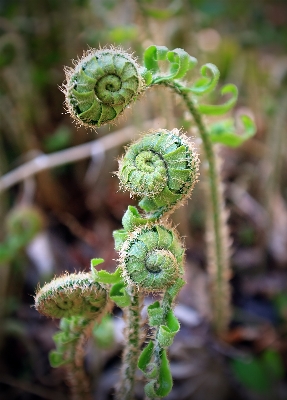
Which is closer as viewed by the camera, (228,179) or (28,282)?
(28,282)

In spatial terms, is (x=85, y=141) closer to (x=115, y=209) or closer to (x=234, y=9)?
(x=115, y=209)

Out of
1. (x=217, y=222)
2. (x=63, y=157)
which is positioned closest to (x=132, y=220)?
(x=217, y=222)

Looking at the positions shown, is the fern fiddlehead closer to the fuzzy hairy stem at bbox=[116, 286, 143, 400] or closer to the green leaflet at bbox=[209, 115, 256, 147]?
the fuzzy hairy stem at bbox=[116, 286, 143, 400]

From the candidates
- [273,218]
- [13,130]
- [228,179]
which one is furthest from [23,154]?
[273,218]

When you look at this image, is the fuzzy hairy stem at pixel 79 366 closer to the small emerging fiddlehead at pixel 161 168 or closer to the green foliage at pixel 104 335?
the green foliage at pixel 104 335

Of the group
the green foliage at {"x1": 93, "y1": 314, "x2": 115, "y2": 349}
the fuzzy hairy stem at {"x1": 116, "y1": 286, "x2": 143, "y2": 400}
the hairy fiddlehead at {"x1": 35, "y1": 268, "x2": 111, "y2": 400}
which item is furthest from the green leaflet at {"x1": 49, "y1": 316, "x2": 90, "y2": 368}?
the green foliage at {"x1": 93, "y1": 314, "x2": 115, "y2": 349}

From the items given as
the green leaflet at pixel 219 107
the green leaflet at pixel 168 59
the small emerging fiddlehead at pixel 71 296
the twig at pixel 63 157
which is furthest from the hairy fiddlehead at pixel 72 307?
the twig at pixel 63 157
